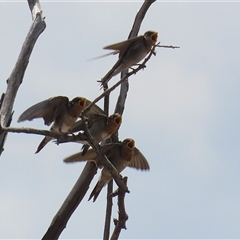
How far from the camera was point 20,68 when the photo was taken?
4.32 meters

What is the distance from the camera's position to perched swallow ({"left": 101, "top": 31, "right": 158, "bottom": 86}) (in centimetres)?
565

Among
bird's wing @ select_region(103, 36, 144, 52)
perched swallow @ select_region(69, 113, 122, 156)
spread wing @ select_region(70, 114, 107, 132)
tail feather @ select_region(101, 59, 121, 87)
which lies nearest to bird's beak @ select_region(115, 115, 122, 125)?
perched swallow @ select_region(69, 113, 122, 156)

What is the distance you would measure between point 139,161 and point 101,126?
96 cm

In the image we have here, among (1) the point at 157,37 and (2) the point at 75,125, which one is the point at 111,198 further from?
(1) the point at 157,37

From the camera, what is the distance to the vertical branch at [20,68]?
3967mm

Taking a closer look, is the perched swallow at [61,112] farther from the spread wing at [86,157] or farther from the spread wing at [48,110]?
the spread wing at [86,157]

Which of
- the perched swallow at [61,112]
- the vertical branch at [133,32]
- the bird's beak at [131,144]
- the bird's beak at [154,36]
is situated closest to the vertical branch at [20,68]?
the perched swallow at [61,112]

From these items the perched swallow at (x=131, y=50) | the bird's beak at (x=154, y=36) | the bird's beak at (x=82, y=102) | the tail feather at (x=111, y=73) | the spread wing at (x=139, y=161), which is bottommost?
the spread wing at (x=139, y=161)

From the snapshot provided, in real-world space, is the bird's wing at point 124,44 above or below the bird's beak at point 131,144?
above

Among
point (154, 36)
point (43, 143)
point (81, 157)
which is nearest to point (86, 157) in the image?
point (81, 157)

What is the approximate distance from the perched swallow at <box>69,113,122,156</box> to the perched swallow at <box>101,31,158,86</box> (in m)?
0.43

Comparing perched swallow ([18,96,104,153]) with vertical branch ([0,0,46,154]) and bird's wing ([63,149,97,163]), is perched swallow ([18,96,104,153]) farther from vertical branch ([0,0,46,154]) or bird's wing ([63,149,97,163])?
vertical branch ([0,0,46,154])

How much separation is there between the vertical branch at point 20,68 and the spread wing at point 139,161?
213cm

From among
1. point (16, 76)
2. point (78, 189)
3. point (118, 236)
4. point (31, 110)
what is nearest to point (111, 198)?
point (78, 189)
